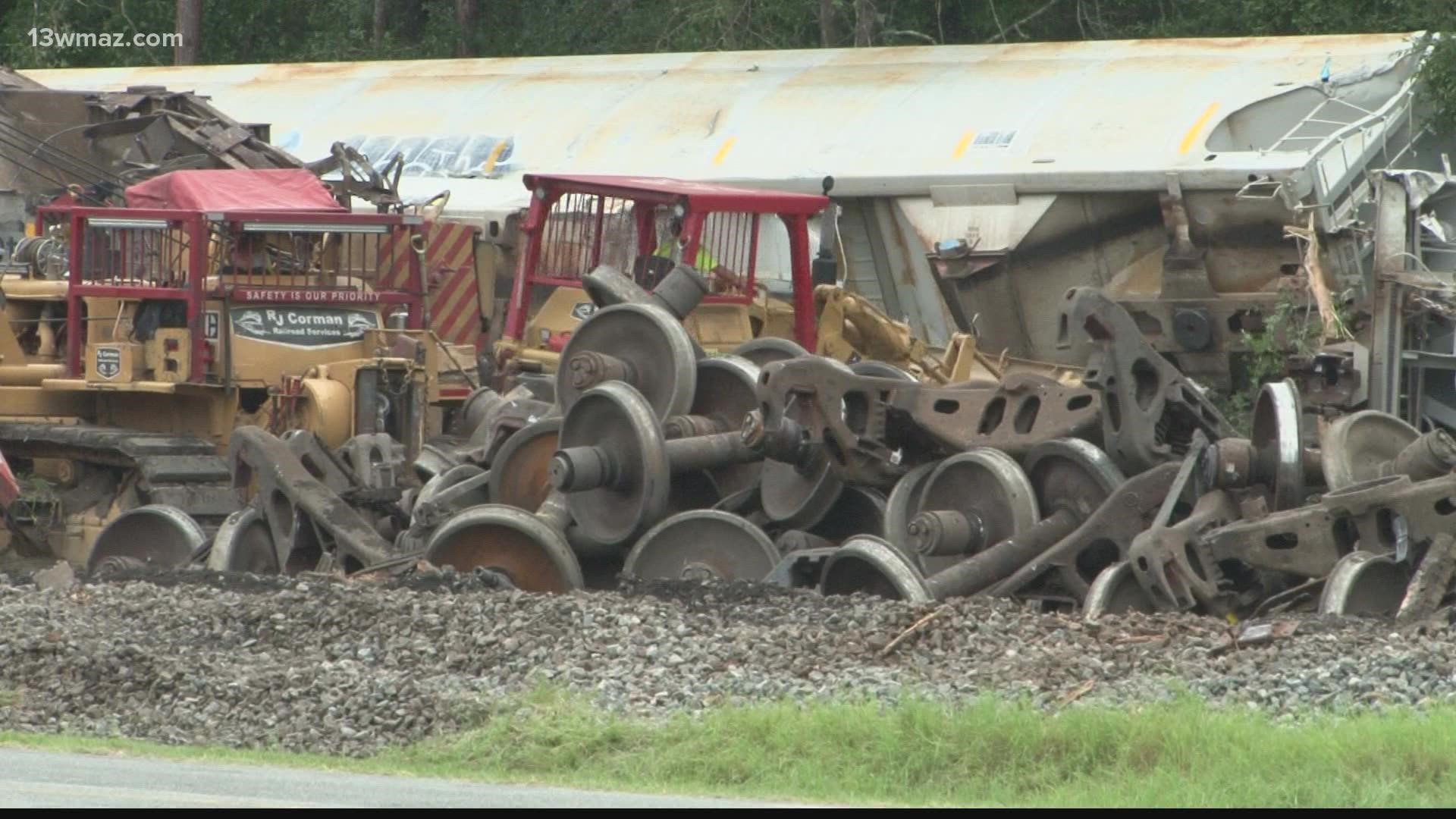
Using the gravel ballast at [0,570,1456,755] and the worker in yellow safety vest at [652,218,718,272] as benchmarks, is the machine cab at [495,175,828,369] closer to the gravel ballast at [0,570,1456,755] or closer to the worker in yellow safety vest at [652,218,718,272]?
the worker in yellow safety vest at [652,218,718,272]

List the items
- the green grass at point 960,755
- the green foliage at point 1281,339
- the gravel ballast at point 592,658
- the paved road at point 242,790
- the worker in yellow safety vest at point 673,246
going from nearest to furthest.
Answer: the paved road at point 242,790 < the green grass at point 960,755 < the gravel ballast at point 592,658 < the green foliage at point 1281,339 < the worker in yellow safety vest at point 673,246

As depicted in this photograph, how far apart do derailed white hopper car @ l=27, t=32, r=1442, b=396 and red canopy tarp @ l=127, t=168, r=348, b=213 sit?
4.23m

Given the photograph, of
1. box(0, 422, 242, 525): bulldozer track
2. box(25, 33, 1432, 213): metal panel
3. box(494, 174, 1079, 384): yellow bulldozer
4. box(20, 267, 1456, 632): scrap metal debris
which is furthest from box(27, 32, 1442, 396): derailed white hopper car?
box(0, 422, 242, 525): bulldozer track

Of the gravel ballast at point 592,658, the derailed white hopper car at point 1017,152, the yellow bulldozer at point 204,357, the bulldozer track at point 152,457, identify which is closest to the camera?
A: the gravel ballast at point 592,658

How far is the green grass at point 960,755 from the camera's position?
797 centimetres

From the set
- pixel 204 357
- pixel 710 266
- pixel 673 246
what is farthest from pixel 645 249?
pixel 204 357

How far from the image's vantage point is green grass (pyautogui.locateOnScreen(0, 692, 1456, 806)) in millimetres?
7969

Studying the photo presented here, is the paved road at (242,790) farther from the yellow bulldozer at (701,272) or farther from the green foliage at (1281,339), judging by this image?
the green foliage at (1281,339)

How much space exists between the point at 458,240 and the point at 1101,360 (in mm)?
9777

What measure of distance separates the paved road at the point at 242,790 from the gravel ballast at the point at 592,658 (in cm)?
94

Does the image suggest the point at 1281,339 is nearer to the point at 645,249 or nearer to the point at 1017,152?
the point at 1017,152

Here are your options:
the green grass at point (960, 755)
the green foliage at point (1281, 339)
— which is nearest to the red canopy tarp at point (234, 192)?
the green foliage at point (1281, 339)

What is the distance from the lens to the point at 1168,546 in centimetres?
1210
